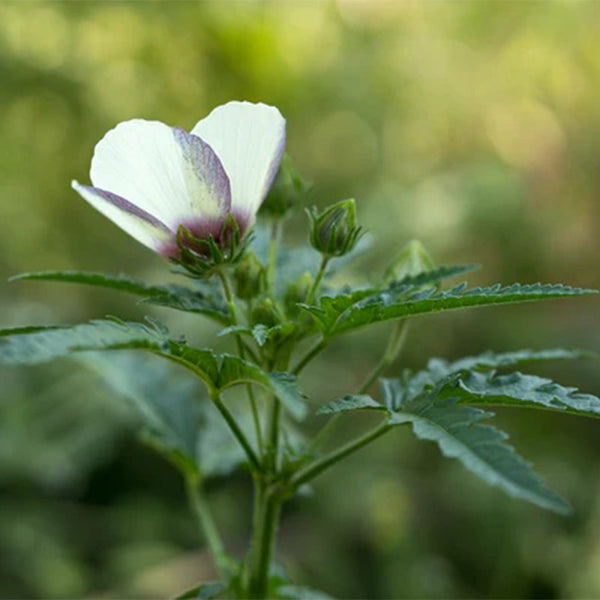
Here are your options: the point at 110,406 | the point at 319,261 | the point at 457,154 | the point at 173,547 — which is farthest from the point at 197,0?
the point at 319,261

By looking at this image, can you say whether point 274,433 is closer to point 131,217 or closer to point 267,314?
point 267,314

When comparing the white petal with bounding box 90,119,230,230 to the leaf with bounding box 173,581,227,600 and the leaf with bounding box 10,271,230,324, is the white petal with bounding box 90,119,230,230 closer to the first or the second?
the leaf with bounding box 10,271,230,324

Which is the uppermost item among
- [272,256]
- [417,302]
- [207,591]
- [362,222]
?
[362,222]

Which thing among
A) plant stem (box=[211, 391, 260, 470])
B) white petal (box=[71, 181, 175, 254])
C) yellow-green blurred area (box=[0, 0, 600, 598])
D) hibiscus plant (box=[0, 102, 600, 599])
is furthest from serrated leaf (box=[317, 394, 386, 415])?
yellow-green blurred area (box=[0, 0, 600, 598])

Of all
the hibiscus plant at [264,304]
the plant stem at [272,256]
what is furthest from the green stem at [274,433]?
the plant stem at [272,256]

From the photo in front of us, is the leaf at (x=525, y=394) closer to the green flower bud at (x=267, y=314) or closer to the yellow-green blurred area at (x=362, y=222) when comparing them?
the green flower bud at (x=267, y=314)

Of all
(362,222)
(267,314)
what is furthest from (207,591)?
(362,222)
